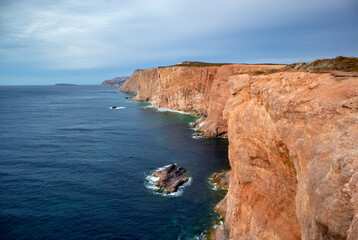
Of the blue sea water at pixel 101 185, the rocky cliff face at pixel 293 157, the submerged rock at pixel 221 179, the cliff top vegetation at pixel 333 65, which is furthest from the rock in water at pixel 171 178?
the cliff top vegetation at pixel 333 65

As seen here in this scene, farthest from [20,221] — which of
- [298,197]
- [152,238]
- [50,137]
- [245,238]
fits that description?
[50,137]

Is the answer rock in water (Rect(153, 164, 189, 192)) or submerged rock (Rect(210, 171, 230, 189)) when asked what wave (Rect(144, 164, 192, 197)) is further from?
submerged rock (Rect(210, 171, 230, 189))

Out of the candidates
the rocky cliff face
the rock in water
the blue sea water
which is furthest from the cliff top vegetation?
the rock in water

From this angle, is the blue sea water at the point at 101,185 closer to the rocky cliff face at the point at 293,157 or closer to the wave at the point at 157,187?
the wave at the point at 157,187

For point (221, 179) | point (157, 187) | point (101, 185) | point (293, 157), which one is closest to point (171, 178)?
point (157, 187)

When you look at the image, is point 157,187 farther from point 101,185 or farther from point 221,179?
point 221,179

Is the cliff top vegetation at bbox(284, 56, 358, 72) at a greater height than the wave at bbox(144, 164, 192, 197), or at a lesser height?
greater
